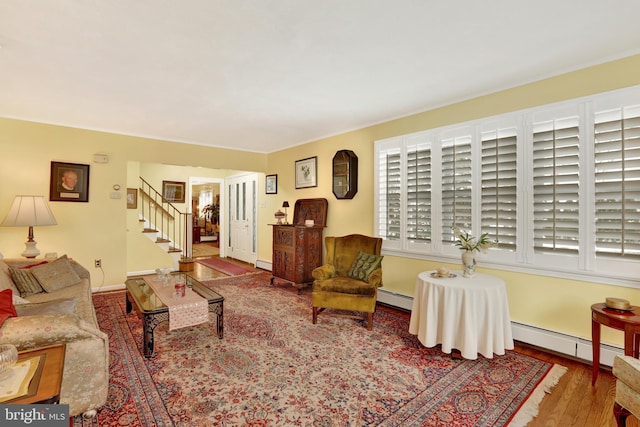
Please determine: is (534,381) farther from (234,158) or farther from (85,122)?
(85,122)

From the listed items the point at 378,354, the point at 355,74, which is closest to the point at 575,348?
the point at 378,354

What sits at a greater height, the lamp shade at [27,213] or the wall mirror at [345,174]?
the wall mirror at [345,174]

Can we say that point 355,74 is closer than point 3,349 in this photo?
No

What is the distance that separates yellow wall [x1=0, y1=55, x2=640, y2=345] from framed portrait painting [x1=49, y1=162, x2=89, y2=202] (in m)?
0.08

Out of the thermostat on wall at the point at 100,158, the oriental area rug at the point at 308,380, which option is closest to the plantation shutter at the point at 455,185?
the oriental area rug at the point at 308,380

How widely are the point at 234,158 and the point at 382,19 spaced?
461 centimetres

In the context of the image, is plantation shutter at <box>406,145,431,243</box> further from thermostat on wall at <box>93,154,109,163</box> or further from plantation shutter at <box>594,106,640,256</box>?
thermostat on wall at <box>93,154,109,163</box>

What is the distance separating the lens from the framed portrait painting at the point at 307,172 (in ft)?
17.6

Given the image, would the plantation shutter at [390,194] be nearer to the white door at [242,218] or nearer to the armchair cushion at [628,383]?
the armchair cushion at [628,383]

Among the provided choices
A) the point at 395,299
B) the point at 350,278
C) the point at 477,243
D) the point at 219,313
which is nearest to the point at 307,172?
the point at 350,278

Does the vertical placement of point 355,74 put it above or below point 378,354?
above

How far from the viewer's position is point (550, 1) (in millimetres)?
1879

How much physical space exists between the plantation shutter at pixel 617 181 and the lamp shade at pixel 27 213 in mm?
6003

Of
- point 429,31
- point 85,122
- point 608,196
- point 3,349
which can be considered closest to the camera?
point 3,349
